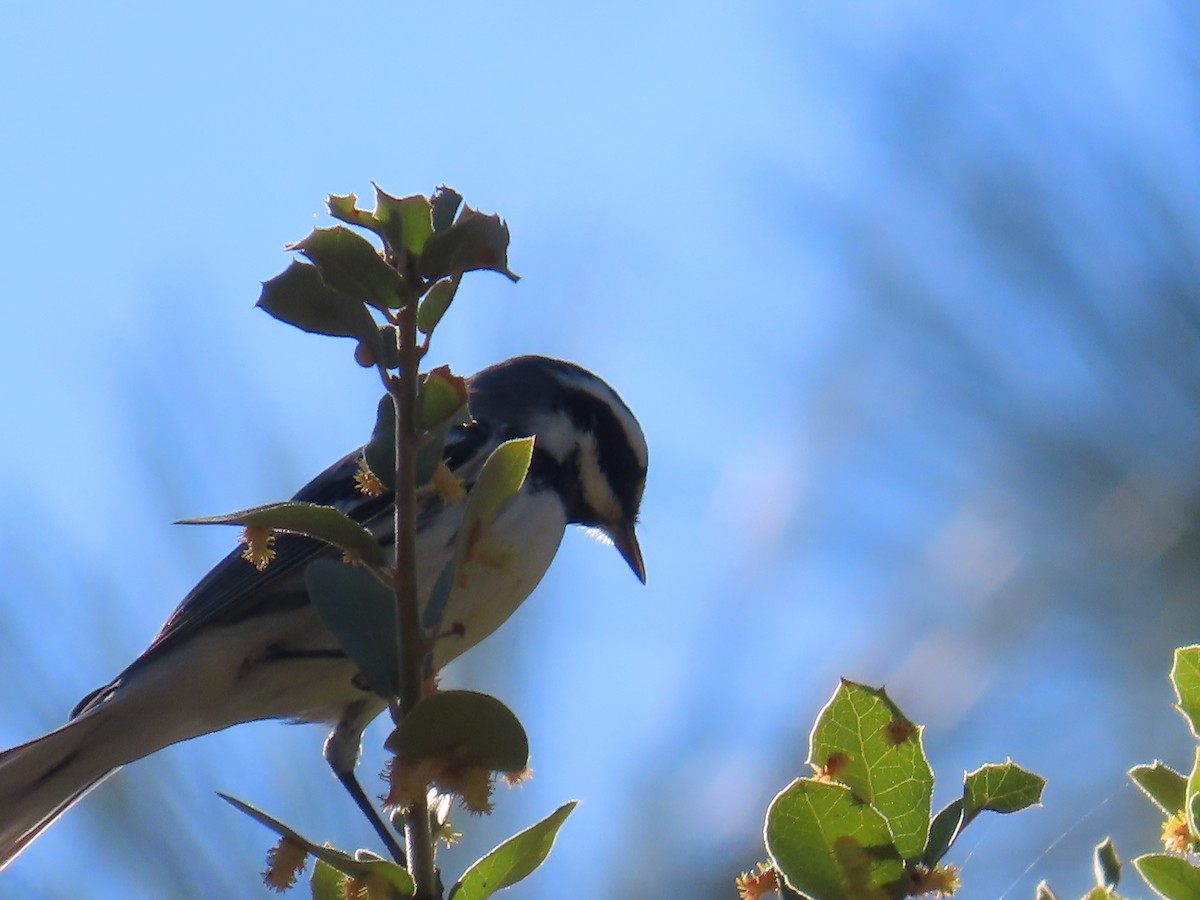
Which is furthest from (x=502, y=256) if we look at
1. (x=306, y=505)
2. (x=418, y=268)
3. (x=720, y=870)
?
(x=720, y=870)

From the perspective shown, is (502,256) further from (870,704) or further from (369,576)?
(870,704)

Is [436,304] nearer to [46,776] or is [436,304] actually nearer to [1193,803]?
[1193,803]

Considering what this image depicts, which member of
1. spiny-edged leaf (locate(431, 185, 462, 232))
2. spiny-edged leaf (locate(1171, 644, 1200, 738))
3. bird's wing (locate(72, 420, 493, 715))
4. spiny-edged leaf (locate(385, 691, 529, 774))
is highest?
bird's wing (locate(72, 420, 493, 715))

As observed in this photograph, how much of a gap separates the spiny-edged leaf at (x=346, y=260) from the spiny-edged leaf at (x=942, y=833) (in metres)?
0.38

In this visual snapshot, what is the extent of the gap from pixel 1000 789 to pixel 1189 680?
6.5 inches

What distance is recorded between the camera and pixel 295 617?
2.39m

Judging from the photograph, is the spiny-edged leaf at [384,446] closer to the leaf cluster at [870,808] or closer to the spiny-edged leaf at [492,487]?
the spiny-edged leaf at [492,487]

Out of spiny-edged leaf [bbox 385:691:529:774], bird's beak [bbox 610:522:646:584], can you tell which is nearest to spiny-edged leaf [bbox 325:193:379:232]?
spiny-edged leaf [bbox 385:691:529:774]

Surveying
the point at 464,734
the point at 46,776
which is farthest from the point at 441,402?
the point at 46,776

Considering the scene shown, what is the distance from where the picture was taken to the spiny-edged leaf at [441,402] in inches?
27.2

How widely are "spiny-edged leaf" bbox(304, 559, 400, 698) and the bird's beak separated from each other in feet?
7.65

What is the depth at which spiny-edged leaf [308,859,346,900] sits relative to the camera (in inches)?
31.0

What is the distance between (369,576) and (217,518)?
0.29ft

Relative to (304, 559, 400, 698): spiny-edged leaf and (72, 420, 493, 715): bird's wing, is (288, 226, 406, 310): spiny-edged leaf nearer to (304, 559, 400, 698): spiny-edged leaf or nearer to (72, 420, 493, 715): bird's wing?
(304, 559, 400, 698): spiny-edged leaf
